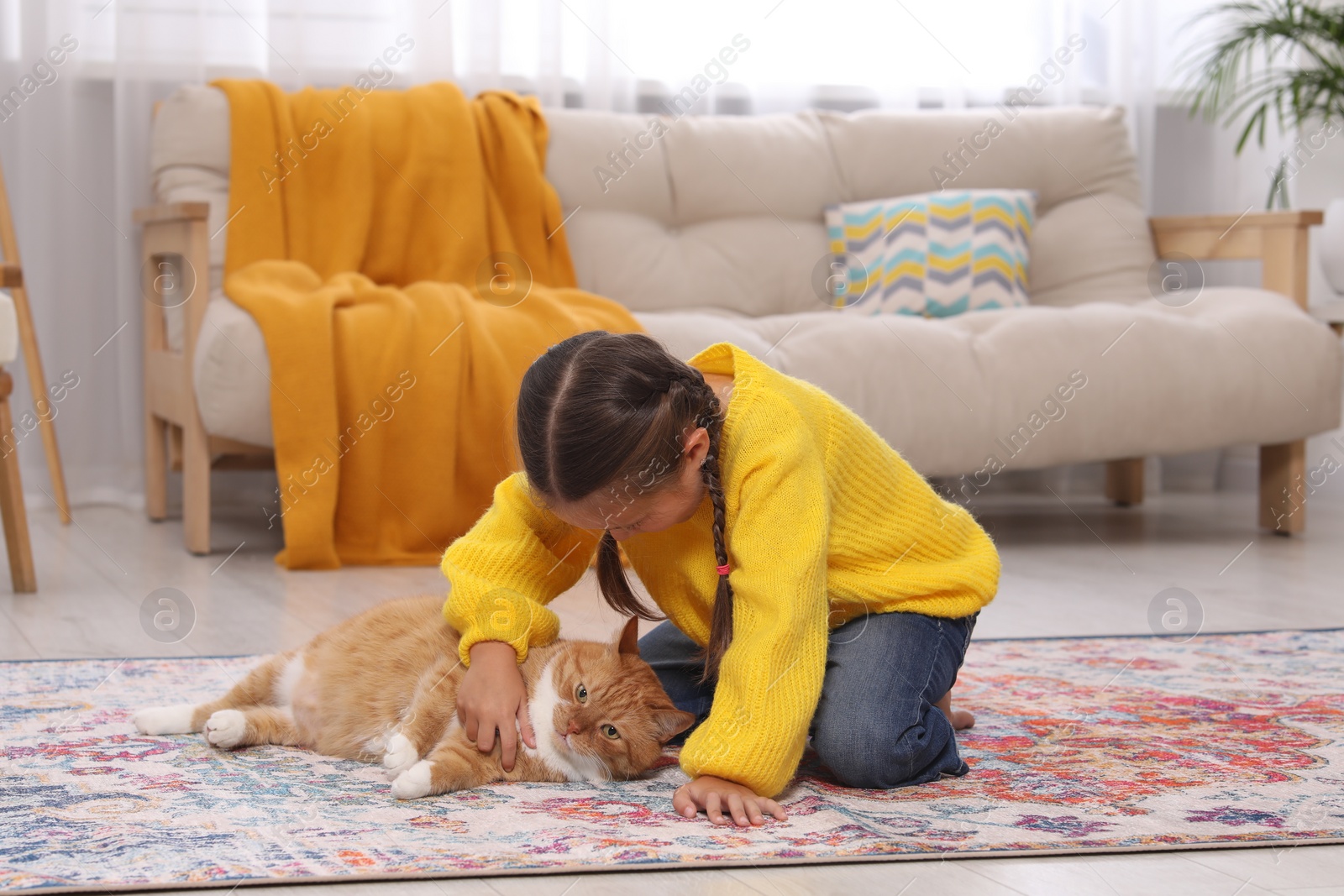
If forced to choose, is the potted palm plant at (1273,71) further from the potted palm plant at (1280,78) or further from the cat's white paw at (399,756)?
the cat's white paw at (399,756)

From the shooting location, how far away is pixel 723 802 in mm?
1159

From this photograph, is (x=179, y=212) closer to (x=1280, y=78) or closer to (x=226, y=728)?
(x=226, y=728)

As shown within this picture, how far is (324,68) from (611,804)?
108 inches

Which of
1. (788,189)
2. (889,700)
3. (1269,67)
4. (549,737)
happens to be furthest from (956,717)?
(1269,67)

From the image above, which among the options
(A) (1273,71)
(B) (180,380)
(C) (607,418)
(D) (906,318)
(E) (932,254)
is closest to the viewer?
(C) (607,418)

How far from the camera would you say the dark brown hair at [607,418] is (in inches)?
44.7

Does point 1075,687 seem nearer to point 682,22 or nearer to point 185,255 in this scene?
point 185,255

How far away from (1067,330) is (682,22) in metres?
1.49

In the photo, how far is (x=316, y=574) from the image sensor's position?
99.1 inches

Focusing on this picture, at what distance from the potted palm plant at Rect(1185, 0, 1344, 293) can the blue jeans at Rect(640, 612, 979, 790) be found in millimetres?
2592

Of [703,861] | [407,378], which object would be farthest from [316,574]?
[703,861]

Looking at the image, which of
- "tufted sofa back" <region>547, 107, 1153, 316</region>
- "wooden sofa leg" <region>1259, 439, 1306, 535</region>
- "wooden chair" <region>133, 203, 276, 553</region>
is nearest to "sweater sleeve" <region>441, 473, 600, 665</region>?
"wooden chair" <region>133, 203, 276, 553</region>

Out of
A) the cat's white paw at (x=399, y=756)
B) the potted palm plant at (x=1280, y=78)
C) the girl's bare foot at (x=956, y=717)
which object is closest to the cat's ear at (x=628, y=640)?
the cat's white paw at (x=399, y=756)

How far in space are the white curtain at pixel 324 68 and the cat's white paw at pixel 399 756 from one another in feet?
7.92
